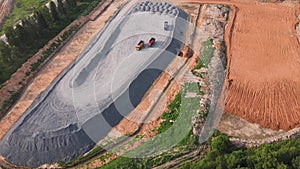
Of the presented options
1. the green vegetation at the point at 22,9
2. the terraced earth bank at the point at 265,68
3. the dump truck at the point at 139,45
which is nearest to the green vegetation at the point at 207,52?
the terraced earth bank at the point at 265,68

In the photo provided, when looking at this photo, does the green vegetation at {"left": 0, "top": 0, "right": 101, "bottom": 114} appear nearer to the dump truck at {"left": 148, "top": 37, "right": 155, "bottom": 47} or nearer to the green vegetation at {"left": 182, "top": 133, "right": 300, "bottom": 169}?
the dump truck at {"left": 148, "top": 37, "right": 155, "bottom": 47}

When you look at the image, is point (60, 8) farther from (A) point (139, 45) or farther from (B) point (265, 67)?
(B) point (265, 67)

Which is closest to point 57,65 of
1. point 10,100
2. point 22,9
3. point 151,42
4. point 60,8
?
point 10,100

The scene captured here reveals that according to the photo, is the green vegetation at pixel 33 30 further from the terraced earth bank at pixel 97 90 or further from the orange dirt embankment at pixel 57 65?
the terraced earth bank at pixel 97 90

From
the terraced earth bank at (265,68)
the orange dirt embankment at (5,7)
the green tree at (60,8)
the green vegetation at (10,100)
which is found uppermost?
the orange dirt embankment at (5,7)

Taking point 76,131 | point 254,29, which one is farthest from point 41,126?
point 254,29

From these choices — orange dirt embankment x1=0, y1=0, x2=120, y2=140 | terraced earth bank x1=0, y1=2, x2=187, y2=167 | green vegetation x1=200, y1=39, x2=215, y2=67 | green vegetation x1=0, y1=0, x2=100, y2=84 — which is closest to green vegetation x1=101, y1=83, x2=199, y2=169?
terraced earth bank x1=0, y1=2, x2=187, y2=167
